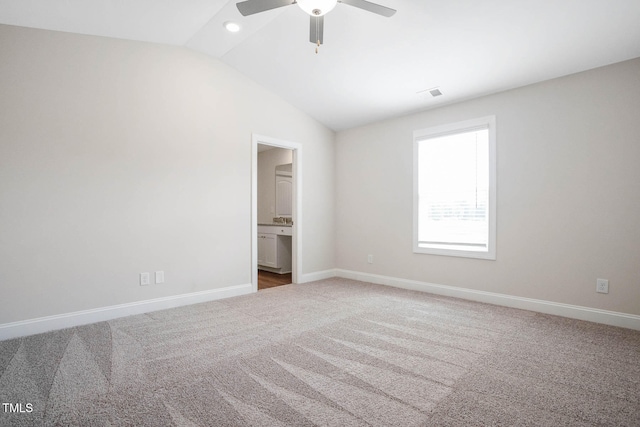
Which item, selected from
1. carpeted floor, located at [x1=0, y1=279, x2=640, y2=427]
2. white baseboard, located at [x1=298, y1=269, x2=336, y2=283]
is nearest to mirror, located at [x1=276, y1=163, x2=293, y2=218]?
white baseboard, located at [x1=298, y1=269, x2=336, y2=283]

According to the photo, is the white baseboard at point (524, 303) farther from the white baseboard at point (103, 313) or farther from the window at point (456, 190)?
the white baseboard at point (103, 313)

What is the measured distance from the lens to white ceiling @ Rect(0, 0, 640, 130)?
269cm

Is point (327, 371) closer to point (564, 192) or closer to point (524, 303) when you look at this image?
point (524, 303)

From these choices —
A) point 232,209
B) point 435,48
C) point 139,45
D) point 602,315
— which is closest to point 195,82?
point 139,45

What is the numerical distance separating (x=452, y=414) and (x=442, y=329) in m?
1.40

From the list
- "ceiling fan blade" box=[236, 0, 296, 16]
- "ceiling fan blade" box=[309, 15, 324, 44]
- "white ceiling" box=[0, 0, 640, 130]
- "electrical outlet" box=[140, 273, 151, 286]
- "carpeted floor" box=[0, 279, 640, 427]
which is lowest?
"carpeted floor" box=[0, 279, 640, 427]

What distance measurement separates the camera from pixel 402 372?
2209 mm

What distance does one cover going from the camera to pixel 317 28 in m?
2.48

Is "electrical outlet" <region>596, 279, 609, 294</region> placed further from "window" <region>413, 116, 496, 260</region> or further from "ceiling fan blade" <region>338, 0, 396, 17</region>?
"ceiling fan blade" <region>338, 0, 396, 17</region>

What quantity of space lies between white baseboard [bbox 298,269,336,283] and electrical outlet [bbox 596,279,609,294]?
3531 millimetres

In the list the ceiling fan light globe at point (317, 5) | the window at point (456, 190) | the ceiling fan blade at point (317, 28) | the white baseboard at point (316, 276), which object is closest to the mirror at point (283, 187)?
the white baseboard at point (316, 276)

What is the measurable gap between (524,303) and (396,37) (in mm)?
3200

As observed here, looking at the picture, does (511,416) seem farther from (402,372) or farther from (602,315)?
(602,315)

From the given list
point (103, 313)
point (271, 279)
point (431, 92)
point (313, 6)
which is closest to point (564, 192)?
point (431, 92)
